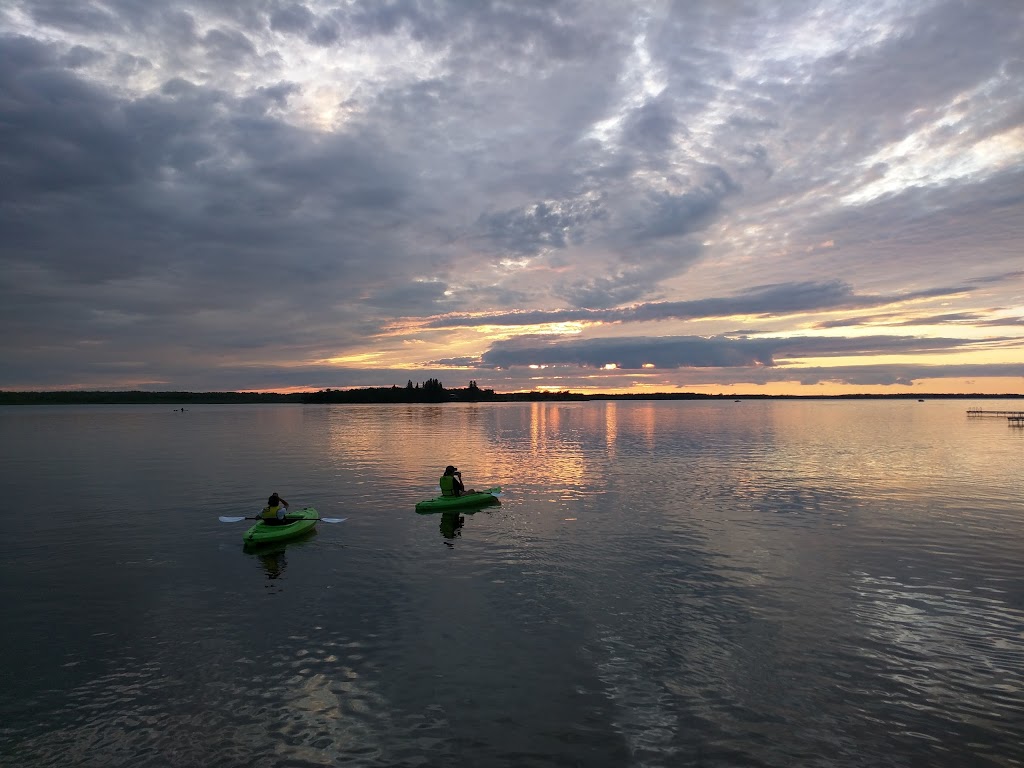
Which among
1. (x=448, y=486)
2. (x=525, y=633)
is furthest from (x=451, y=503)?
(x=525, y=633)

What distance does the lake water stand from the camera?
11812 mm

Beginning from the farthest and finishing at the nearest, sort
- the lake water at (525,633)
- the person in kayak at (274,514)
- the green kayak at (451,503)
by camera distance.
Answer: the green kayak at (451,503), the person in kayak at (274,514), the lake water at (525,633)

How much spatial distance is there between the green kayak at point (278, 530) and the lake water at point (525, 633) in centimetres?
93

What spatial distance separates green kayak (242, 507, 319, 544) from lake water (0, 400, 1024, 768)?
93 centimetres

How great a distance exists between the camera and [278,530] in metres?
27.8

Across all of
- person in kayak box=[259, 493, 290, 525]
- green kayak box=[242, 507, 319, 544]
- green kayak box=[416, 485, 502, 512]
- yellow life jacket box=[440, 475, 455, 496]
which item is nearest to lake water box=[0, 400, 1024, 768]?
green kayak box=[242, 507, 319, 544]

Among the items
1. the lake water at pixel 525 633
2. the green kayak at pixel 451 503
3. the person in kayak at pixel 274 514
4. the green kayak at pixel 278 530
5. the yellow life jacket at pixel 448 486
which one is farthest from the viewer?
the yellow life jacket at pixel 448 486

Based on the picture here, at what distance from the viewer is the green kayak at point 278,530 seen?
1065 inches

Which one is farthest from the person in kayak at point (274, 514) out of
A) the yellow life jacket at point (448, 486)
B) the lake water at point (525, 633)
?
the yellow life jacket at point (448, 486)

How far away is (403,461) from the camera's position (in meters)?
59.8

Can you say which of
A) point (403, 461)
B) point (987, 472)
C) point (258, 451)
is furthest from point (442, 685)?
point (258, 451)

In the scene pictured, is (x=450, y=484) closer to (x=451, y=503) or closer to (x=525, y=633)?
(x=451, y=503)

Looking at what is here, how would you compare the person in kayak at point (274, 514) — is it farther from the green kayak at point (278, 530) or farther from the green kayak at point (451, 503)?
the green kayak at point (451, 503)

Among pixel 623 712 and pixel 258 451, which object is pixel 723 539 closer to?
pixel 623 712
